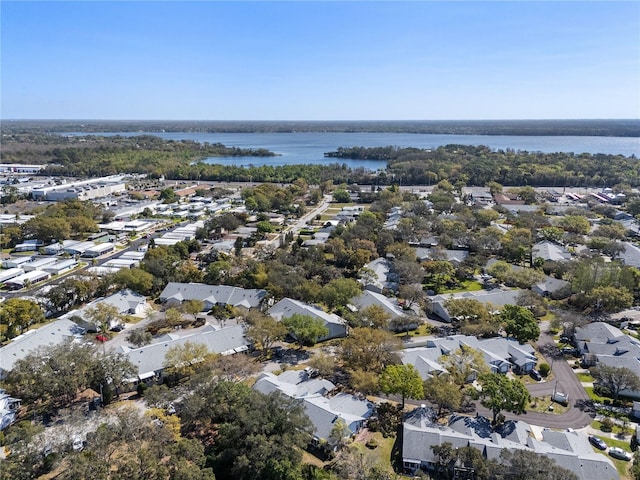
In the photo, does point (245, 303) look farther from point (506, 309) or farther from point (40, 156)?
point (40, 156)

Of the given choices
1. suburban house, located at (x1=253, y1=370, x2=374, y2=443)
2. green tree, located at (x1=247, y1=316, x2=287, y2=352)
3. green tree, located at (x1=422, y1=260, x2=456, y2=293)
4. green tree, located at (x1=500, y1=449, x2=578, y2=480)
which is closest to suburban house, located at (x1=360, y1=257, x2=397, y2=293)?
green tree, located at (x1=422, y1=260, x2=456, y2=293)

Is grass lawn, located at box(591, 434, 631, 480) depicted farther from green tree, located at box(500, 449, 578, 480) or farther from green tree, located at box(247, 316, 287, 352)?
green tree, located at box(247, 316, 287, 352)

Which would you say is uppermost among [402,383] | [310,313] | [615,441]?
[402,383]

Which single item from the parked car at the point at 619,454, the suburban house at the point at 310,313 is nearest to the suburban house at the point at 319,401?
the suburban house at the point at 310,313

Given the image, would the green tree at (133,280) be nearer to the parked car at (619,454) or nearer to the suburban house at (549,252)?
the parked car at (619,454)

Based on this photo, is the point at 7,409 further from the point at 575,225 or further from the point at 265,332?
the point at 575,225

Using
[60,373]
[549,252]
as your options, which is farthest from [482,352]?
[549,252]

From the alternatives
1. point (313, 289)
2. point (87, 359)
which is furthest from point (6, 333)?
point (313, 289)
